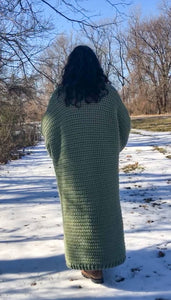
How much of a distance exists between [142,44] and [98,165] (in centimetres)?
4246

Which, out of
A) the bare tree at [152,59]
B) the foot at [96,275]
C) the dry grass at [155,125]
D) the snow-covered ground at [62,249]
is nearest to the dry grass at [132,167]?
the snow-covered ground at [62,249]

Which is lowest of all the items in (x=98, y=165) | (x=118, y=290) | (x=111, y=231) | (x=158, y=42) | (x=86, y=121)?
(x=118, y=290)

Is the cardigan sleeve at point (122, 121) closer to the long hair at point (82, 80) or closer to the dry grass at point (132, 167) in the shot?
the long hair at point (82, 80)

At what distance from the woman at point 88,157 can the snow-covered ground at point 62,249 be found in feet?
0.71

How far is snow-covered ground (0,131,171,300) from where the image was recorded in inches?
97.5

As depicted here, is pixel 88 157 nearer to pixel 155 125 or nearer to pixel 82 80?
pixel 82 80

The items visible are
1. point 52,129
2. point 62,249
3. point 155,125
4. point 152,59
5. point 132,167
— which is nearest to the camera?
point 52,129

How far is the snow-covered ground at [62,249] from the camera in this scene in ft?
8.13

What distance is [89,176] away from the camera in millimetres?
2412

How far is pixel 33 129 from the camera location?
15.5 metres

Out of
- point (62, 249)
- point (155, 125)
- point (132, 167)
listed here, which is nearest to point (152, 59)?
point (155, 125)

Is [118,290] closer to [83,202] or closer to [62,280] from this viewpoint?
[62,280]

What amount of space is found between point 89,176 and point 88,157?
5.2 inches

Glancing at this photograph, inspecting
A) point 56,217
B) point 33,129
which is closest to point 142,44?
point 33,129
